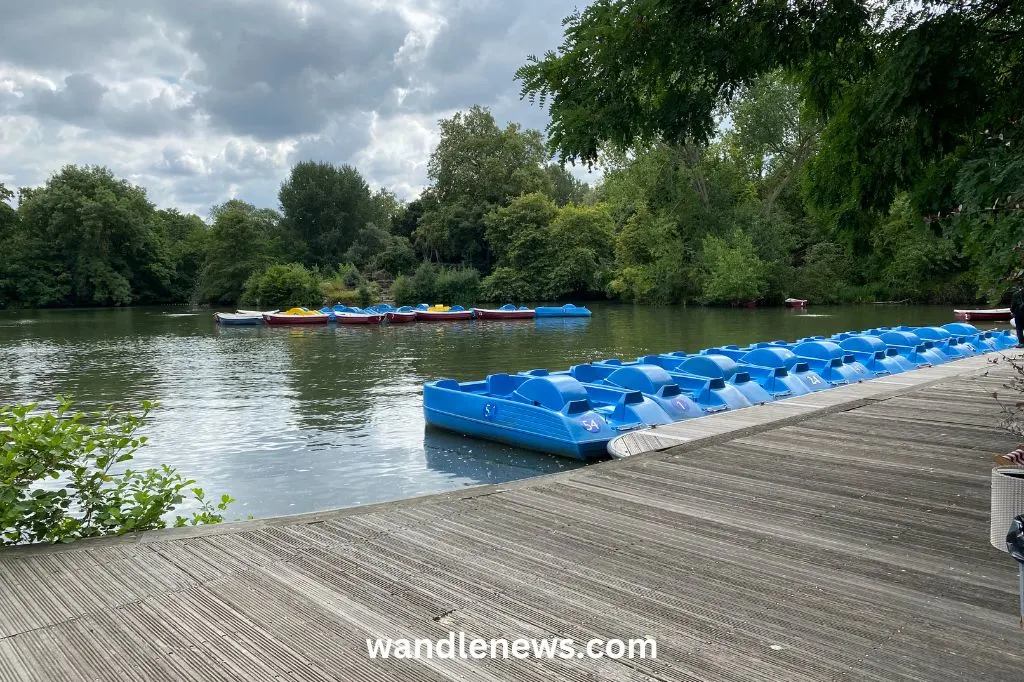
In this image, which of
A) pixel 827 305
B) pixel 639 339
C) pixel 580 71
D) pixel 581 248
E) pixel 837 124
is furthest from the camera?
pixel 581 248

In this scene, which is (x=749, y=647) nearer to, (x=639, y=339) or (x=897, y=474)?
(x=897, y=474)

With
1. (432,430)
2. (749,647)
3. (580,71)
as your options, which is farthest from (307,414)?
(749,647)

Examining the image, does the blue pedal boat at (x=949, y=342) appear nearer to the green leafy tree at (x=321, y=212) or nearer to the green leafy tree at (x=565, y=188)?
the green leafy tree at (x=321, y=212)

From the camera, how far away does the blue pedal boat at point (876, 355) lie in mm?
15758

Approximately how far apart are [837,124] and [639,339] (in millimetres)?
23897

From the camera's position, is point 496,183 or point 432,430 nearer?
point 432,430

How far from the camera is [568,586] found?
3738mm

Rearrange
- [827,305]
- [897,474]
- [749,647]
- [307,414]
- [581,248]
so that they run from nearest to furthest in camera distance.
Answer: [749,647], [897,474], [307,414], [827,305], [581,248]

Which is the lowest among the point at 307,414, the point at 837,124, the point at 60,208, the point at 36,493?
the point at 307,414

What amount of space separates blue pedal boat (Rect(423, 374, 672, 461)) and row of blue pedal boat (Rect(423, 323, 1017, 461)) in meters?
0.02

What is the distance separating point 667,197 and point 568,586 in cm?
5595

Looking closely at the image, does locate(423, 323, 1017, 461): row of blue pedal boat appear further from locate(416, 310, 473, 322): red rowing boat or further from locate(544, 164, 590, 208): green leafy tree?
locate(544, 164, 590, 208): green leafy tree

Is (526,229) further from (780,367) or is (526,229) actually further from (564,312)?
(780,367)

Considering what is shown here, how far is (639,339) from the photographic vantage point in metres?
31.5
